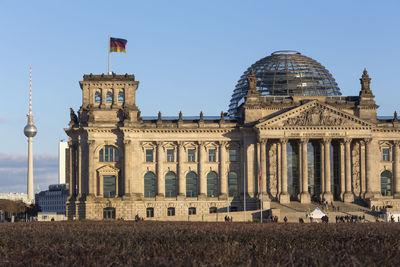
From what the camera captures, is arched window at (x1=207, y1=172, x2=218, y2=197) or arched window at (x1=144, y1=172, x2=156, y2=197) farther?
arched window at (x1=207, y1=172, x2=218, y2=197)

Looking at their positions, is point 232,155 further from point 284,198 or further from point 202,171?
point 284,198

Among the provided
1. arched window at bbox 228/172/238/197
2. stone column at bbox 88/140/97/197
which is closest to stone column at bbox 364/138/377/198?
arched window at bbox 228/172/238/197

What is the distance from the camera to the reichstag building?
4277 inches

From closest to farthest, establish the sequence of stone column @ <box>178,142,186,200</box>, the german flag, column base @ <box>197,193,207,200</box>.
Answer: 1. column base @ <box>197,193,207,200</box>
2. stone column @ <box>178,142,186,200</box>
3. the german flag

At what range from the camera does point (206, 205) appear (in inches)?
4402

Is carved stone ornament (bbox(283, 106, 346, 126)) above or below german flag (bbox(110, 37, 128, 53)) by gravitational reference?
below

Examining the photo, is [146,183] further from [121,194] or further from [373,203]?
[373,203]

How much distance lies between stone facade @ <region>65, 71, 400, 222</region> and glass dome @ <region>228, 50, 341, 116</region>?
6.74 m

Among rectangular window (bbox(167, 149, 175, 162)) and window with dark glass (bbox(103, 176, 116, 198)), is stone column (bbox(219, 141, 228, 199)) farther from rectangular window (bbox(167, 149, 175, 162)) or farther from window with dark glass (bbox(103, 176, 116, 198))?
window with dark glass (bbox(103, 176, 116, 198))

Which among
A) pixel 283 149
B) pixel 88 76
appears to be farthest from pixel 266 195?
pixel 88 76

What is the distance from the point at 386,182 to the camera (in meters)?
115

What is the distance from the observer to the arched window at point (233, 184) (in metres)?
113

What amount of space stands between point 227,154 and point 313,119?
14556 mm

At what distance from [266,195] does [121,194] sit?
2175 centimetres
